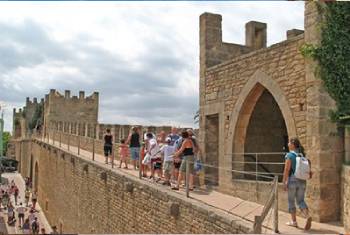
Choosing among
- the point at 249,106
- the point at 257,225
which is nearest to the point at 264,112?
the point at 249,106

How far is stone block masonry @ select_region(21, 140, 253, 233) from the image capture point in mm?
7941

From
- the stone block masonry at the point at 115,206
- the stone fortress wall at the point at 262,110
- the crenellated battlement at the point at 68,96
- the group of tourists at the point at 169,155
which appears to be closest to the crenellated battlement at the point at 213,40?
the stone fortress wall at the point at 262,110

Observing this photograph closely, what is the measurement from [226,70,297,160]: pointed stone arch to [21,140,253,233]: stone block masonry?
226 centimetres

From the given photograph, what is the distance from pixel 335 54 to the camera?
813 cm

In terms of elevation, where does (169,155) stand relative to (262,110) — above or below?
below

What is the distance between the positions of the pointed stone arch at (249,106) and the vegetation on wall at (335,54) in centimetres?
103

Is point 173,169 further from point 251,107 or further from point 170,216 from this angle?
point 251,107

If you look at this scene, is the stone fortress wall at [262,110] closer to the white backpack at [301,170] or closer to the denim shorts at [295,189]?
the denim shorts at [295,189]

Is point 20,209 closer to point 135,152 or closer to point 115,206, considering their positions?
point 115,206

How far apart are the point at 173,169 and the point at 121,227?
2622 mm

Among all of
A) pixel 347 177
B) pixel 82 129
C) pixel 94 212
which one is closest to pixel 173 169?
pixel 347 177

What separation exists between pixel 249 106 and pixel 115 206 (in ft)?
15.3

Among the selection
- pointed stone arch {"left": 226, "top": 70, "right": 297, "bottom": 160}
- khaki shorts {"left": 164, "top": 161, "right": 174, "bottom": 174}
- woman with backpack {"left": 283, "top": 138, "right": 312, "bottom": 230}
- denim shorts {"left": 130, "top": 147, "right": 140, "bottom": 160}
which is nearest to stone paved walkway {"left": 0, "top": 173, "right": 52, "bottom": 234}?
denim shorts {"left": 130, "top": 147, "right": 140, "bottom": 160}

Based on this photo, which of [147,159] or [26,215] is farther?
[26,215]
